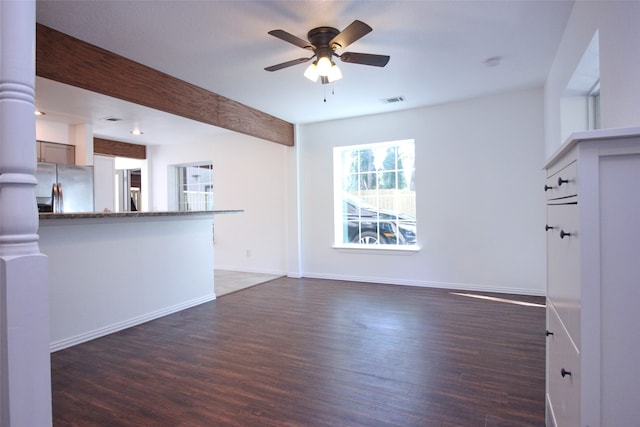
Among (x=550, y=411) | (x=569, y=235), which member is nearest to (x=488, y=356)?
(x=550, y=411)

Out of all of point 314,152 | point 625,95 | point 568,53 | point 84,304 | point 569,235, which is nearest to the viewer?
point 569,235

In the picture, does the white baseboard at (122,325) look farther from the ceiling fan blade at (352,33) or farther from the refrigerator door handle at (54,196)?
the ceiling fan blade at (352,33)

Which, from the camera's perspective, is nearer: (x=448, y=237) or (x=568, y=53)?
(x=568, y=53)

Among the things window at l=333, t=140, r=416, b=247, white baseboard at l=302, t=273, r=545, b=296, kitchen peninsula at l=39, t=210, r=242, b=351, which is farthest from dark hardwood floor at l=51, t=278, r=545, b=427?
window at l=333, t=140, r=416, b=247

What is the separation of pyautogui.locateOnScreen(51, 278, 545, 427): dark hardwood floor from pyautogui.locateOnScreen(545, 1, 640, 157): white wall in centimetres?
159

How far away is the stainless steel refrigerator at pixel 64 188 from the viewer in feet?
16.7

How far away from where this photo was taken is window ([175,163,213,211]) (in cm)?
736

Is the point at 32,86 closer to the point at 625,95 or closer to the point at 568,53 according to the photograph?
the point at 625,95

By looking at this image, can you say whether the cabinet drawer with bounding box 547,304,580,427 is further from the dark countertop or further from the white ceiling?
the dark countertop

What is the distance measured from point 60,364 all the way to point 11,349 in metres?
2.22

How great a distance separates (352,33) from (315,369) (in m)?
2.31

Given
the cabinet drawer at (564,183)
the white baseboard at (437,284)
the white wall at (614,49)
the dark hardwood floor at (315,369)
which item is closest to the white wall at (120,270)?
the dark hardwood floor at (315,369)

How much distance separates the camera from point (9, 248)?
36.6 inches

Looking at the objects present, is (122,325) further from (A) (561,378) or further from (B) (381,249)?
(A) (561,378)
